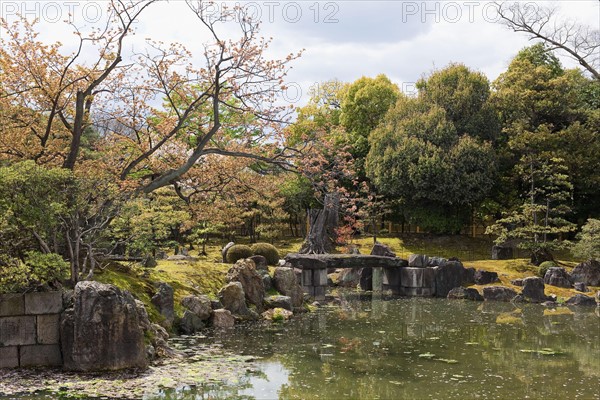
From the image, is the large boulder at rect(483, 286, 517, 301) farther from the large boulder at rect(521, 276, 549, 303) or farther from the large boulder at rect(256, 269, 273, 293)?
the large boulder at rect(256, 269, 273, 293)

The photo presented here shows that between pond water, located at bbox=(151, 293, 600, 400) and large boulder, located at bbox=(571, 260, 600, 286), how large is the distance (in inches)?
183

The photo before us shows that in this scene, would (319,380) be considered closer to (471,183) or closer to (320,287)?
(320,287)

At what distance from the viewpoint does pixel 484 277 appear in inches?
966

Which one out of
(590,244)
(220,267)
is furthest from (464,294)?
(220,267)

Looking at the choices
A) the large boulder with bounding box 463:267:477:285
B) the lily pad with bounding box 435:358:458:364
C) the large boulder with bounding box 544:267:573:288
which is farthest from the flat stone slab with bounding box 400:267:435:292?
the lily pad with bounding box 435:358:458:364

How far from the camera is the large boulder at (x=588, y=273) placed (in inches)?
949

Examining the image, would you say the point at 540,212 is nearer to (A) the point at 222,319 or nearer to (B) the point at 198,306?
(A) the point at 222,319

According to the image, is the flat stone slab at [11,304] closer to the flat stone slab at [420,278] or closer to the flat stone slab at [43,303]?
the flat stone slab at [43,303]

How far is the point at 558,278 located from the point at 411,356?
1388 cm

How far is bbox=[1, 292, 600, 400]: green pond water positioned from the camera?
377 inches

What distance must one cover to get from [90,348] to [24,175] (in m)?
3.10

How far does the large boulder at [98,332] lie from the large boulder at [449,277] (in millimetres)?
16489

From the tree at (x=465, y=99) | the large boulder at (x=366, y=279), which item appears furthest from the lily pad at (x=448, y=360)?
the tree at (x=465, y=99)

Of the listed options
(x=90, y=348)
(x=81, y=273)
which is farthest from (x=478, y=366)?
(x=81, y=273)
